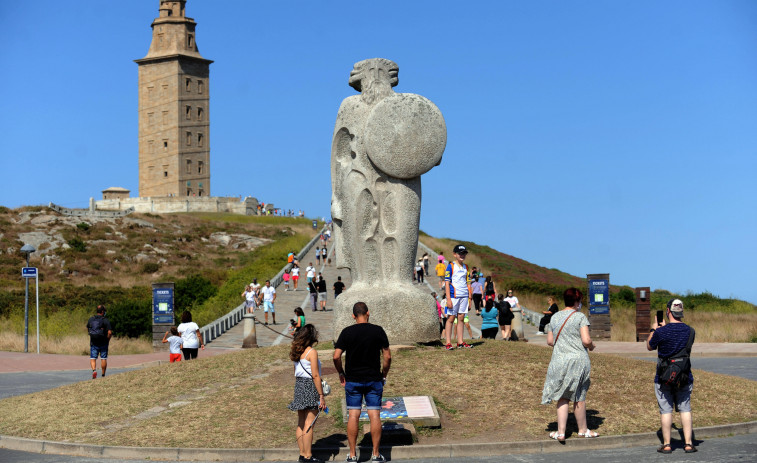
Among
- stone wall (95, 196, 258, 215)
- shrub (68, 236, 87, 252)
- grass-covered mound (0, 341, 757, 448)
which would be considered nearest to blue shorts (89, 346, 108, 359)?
grass-covered mound (0, 341, 757, 448)

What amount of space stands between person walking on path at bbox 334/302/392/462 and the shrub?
60.8 meters

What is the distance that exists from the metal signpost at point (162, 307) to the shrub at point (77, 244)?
140ft

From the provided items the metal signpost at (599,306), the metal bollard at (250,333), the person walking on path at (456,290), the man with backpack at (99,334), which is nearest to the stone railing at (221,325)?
the metal bollard at (250,333)

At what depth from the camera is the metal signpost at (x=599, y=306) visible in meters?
26.2

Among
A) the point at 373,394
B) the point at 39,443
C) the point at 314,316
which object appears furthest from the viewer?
the point at 314,316

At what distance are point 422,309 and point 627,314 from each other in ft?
71.7

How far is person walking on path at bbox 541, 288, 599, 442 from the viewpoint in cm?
1020

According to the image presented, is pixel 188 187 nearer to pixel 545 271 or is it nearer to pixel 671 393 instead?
pixel 545 271

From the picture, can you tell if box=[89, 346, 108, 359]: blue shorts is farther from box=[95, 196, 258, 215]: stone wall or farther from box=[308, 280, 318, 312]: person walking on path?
box=[95, 196, 258, 215]: stone wall

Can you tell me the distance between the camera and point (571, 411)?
11867mm

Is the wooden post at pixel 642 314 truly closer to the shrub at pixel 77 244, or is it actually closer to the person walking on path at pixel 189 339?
the person walking on path at pixel 189 339

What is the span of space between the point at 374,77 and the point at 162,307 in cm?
1357

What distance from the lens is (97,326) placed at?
1853 centimetres

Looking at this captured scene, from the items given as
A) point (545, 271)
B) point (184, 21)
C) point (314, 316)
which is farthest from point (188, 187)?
point (314, 316)
